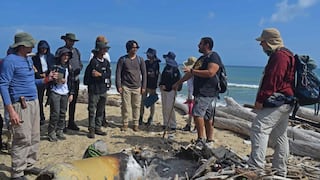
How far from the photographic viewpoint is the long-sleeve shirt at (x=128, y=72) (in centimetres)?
859

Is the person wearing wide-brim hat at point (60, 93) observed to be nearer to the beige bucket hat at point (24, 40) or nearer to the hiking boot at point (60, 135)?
the hiking boot at point (60, 135)

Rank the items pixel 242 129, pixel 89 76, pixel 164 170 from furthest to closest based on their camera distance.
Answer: pixel 242 129 → pixel 89 76 → pixel 164 170

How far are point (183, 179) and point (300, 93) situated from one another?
1.95 metres

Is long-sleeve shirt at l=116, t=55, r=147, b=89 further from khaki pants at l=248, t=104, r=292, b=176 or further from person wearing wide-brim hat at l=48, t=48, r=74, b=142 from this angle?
khaki pants at l=248, t=104, r=292, b=176

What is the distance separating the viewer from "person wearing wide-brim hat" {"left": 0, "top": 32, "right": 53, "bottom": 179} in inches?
197

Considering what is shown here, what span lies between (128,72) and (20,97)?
11.9 ft

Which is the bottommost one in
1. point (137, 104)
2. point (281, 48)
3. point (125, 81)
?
point (137, 104)

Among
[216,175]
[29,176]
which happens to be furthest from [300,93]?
[29,176]

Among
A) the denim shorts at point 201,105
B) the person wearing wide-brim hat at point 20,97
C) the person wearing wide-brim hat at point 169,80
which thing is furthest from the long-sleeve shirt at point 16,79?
the person wearing wide-brim hat at point 169,80

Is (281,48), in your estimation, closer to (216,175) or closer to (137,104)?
(216,175)

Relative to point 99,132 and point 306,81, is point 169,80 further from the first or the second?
point 306,81

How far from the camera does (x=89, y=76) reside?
26.6 feet

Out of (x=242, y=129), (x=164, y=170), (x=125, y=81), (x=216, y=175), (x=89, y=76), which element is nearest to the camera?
(x=216, y=175)

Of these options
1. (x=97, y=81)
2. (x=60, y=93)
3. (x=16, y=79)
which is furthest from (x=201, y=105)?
(x=16, y=79)
